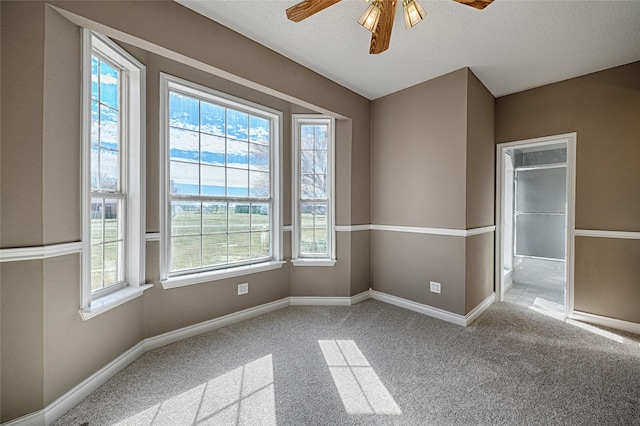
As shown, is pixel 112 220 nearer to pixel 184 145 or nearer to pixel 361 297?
pixel 184 145

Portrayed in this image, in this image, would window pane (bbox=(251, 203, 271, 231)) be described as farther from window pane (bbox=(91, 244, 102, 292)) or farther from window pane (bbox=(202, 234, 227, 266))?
window pane (bbox=(91, 244, 102, 292))

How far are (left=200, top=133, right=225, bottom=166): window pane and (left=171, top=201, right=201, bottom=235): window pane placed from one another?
0.47 meters

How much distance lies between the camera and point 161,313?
2.41m

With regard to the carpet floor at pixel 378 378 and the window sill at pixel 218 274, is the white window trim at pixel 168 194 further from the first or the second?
the carpet floor at pixel 378 378

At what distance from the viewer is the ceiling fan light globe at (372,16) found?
1.68 meters

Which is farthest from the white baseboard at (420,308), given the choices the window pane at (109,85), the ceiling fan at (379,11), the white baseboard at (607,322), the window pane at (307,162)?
the window pane at (109,85)

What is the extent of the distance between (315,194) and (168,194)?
5.58 ft

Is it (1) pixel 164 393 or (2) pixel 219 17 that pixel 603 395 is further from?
(2) pixel 219 17

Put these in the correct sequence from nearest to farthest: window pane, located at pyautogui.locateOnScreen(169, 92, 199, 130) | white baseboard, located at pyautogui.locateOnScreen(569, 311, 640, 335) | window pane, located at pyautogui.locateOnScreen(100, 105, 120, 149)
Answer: window pane, located at pyautogui.locateOnScreen(100, 105, 120, 149)
window pane, located at pyautogui.locateOnScreen(169, 92, 199, 130)
white baseboard, located at pyautogui.locateOnScreen(569, 311, 640, 335)

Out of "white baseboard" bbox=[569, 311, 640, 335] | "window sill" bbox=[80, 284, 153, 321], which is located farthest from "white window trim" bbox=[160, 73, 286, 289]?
"white baseboard" bbox=[569, 311, 640, 335]

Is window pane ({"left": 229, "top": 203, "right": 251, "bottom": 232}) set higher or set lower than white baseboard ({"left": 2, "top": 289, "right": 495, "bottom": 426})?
higher

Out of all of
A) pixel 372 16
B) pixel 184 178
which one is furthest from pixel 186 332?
pixel 372 16

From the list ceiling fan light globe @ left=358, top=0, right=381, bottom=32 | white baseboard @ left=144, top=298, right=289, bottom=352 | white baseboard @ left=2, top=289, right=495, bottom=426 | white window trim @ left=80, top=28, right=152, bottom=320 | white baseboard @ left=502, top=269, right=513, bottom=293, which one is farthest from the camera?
white baseboard @ left=502, top=269, right=513, bottom=293

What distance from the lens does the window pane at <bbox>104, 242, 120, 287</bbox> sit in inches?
81.9
